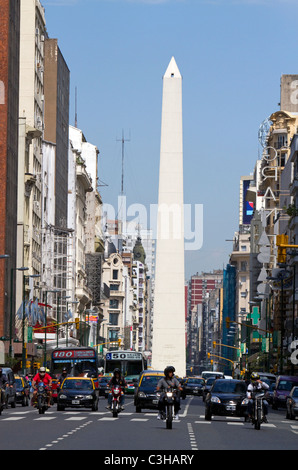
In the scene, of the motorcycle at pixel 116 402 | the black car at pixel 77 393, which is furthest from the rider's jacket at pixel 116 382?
the black car at pixel 77 393

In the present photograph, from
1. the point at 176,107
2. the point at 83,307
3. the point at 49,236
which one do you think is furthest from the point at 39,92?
the point at 83,307

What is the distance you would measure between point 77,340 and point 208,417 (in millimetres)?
102077

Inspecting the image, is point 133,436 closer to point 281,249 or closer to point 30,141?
point 281,249

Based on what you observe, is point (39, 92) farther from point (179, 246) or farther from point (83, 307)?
point (83, 307)

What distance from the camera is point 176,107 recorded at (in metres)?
91.9

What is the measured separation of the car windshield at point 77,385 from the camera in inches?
1745

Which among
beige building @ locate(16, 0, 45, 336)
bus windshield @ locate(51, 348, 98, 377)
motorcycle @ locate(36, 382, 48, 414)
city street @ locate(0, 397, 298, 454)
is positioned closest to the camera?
city street @ locate(0, 397, 298, 454)

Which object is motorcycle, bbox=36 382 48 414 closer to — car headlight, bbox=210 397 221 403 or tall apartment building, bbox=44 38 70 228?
car headlight, bbox=210 397 221 403

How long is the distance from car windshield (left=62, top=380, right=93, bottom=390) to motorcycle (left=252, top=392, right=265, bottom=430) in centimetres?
1205

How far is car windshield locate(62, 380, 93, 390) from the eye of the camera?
44.3m

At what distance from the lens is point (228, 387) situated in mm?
40375

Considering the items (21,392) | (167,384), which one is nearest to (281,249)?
(167,384)

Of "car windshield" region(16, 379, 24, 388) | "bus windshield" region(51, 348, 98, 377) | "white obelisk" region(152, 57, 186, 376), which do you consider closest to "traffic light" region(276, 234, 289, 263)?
"car windshield" region(16, 379, 24, 388)

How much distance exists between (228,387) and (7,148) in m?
58.8
